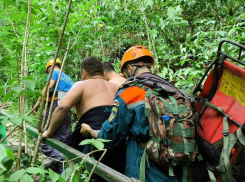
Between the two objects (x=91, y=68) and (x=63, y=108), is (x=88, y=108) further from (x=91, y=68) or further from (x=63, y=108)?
(x=91, y=68)

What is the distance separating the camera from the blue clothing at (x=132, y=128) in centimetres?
211

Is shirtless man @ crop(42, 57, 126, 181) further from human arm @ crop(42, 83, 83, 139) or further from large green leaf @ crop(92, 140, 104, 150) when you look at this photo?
large green leaf @ crop(92, 140, 104, 150)

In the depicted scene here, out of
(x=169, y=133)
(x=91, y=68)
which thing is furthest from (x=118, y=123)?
(x=91, y=68)

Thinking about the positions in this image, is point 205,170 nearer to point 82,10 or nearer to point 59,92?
point 82,10

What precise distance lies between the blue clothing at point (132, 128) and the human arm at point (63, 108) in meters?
0.64

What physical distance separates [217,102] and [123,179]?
145 centimetres

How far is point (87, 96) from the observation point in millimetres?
2977

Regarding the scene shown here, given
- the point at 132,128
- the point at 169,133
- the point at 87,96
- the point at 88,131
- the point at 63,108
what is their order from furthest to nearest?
the point at 87,96
the point at 63,108
the point at 88,131
the point at 132,128
the point at 169,133

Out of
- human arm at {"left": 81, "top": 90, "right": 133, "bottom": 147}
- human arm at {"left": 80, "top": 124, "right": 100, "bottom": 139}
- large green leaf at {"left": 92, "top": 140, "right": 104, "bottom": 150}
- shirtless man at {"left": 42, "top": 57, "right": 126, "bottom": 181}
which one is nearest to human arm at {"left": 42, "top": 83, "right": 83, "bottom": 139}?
shirtless man at {"left": 42, "top": 57, "right": 126, "bottom": 181}

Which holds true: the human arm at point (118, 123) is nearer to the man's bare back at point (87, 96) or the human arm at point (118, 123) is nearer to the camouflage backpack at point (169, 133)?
the camouflage backpack at point (169, 133)

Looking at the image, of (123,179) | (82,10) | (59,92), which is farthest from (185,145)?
(59,92)

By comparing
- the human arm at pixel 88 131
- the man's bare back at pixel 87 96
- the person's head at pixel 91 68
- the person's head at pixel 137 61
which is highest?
the person's head at pixel 137 61

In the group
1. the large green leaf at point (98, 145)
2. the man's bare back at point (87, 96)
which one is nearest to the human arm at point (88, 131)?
the man's bare back at point (87, 96)

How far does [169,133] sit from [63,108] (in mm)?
1257
